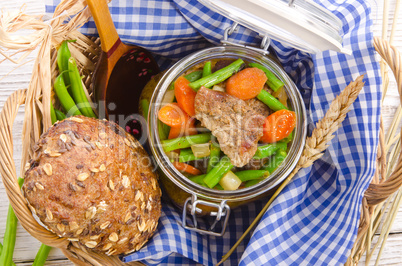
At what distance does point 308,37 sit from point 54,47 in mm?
961

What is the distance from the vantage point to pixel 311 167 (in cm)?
138

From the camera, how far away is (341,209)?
1.35 meters

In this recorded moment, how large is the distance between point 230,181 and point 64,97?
0.71 metres

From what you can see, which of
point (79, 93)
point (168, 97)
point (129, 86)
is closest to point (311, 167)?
point (168, 97)

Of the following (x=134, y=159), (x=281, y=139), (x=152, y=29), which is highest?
(x=152, y=29)

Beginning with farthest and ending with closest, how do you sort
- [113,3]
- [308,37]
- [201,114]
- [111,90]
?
[111,90] < [113,3] < [201,114] < [308,37]

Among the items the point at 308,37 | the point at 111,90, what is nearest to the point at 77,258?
the point at 111,90

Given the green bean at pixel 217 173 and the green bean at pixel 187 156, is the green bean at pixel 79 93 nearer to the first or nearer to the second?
the green bean at pixel 187 156

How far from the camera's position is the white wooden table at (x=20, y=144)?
169 centimetres

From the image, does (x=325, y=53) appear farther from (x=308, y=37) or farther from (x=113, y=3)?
(x=113, y=3)

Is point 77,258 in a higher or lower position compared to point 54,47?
lower

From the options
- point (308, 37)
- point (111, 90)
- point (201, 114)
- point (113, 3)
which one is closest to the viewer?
point (308, 37)

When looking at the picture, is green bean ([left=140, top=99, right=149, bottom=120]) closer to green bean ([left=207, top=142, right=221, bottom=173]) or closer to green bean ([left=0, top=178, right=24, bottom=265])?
green bean ([left=207, top=142, right=221, bottom=173])

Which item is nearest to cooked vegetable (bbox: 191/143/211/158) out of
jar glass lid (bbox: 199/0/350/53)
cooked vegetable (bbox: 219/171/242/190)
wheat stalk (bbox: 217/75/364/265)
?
cooked vegetable (bbox: 219/171/242/190)
